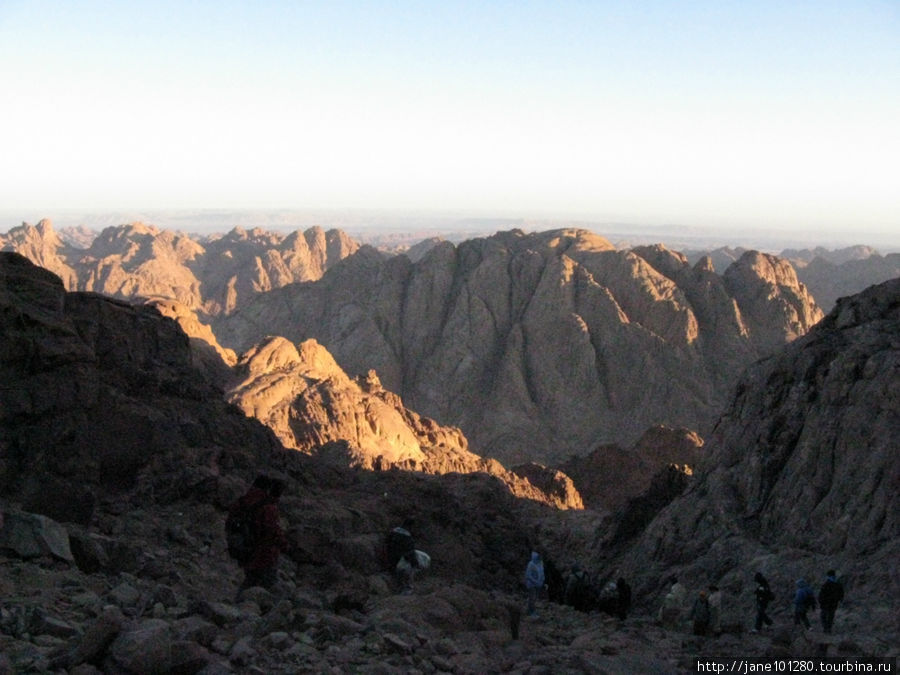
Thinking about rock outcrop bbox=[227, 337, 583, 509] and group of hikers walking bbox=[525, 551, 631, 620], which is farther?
rock outcrop bbox=[227, 337, 583, 509]

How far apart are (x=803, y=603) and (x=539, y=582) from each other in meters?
4.90

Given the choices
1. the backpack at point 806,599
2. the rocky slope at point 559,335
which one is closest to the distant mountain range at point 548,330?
the rocky slope at point 559,335

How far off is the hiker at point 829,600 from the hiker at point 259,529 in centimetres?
882

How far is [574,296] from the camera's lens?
81.6 metres

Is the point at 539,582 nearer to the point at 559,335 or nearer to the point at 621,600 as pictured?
the point at 621,600

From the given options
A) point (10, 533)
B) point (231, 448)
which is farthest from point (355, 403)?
point (10, 533)

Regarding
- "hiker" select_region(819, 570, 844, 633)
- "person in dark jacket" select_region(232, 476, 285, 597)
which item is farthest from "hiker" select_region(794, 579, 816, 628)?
"person in dark jacket" select_region(232, 476, 285, 597)

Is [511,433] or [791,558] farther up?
[791,558]

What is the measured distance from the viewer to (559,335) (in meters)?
79.8

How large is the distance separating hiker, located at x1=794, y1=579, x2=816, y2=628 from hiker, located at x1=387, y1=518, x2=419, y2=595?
669 cm

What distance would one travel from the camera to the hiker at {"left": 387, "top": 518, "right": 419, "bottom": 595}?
52.0ft

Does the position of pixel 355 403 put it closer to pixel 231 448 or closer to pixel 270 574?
pixel 231 448

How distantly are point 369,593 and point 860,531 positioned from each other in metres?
9.51

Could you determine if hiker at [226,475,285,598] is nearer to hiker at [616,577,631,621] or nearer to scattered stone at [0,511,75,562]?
scattered stone at [0,511,75,562]
